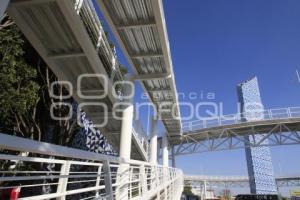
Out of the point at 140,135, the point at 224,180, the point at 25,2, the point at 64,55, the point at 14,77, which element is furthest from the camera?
the point at 224,180

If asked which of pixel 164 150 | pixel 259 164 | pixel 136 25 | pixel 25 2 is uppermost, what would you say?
pixel 259 164

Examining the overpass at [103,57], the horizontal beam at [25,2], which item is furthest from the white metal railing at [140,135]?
the horizontal beam at [25,2]

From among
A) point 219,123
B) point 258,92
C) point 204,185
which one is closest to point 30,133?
point 219,123

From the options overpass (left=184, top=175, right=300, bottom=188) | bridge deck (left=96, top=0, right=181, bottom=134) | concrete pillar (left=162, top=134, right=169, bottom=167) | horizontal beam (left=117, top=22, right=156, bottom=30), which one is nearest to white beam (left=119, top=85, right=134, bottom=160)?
bridge deck (left=96, top=0, right=181, bottom=134)

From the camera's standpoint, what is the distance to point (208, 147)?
87.5 feet

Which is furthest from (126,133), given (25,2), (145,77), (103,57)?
(25,2)

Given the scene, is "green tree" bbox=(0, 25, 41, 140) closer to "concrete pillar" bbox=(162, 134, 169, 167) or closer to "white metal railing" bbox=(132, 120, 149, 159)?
"white metal railing" bbox=(132, 120, 149, 159)

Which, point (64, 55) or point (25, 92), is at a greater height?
point (64, 55)

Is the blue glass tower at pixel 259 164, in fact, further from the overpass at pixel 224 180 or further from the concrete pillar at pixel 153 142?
the concrete pillar at pixel 153 142

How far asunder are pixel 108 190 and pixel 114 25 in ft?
19.6

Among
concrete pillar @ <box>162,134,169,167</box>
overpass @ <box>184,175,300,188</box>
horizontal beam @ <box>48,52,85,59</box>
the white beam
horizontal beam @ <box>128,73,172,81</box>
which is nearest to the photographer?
horizontal beam @ <box>48,52,85,59</box>

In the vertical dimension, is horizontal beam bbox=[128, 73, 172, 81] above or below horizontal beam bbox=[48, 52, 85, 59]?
above

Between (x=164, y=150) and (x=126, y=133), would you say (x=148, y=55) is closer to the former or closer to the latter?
(x=126, y=133)

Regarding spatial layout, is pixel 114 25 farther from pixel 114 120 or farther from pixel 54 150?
pixel 54 150
